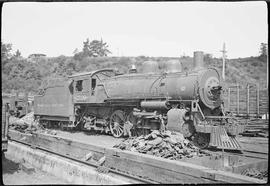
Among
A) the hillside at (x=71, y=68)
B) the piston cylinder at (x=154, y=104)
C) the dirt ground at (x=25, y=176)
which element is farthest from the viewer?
the hillside at (x=71, y=68)

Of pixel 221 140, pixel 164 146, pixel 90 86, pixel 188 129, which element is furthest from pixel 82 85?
pixel 221 140

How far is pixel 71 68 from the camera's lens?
47.9 m

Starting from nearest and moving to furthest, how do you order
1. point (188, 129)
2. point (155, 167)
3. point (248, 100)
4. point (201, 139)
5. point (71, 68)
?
1. point (155, 167)
2. point (188, 129)
3. point (201, 139)
4. point (248, 100)
5. point (71, 68)

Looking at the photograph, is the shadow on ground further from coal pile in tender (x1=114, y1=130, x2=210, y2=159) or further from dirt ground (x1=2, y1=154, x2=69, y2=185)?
coal pile in tender (x1=114, y1=130, x2=210, y2=159)

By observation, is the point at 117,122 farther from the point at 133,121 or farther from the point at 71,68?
the point at 71,68

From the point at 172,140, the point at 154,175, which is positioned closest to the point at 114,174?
the point at 154,175

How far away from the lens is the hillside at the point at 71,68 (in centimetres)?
3253

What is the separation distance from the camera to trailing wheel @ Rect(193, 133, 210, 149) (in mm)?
11002

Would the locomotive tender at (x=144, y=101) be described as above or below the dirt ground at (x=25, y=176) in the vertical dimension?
above

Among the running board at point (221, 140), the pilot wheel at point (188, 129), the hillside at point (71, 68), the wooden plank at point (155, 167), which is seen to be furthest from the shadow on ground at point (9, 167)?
the hillside at point (71, 68)

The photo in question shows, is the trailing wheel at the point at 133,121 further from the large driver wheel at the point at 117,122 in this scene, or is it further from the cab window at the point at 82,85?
the cab window at the point at 82,85

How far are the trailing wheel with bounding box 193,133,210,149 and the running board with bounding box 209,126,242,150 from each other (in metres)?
0.96

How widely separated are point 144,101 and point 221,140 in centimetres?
391

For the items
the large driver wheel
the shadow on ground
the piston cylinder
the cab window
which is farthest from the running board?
the cab window
